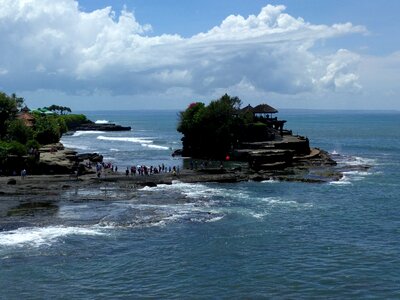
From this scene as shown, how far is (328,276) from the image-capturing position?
2964cm

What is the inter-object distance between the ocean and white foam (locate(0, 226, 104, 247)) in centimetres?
7

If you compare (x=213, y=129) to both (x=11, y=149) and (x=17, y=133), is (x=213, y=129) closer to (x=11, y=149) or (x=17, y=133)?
(x=17, y=133)

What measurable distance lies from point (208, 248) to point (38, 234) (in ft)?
38.1

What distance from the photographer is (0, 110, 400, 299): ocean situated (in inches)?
1097

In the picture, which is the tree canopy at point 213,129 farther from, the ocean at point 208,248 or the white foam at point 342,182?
the ocean at point 208,248

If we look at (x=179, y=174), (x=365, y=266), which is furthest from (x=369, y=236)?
(x=179, y=174)

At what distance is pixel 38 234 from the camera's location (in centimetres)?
3638

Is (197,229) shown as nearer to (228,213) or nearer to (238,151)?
(228,213)

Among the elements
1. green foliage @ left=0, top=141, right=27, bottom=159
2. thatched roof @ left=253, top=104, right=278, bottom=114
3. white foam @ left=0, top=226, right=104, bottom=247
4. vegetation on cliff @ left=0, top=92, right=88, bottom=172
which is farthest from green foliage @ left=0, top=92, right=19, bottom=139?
white foam @ left=0, top=226, right=104, bottom=247

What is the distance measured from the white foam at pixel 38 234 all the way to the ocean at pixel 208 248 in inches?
2.6

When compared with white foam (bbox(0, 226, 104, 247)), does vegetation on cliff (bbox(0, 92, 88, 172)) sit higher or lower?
higher

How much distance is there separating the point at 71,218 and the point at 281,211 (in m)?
17.4

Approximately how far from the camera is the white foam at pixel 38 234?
113 ft

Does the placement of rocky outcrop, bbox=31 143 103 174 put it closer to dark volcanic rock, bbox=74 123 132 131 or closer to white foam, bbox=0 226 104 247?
white foam, bbox=0 226 104 247
